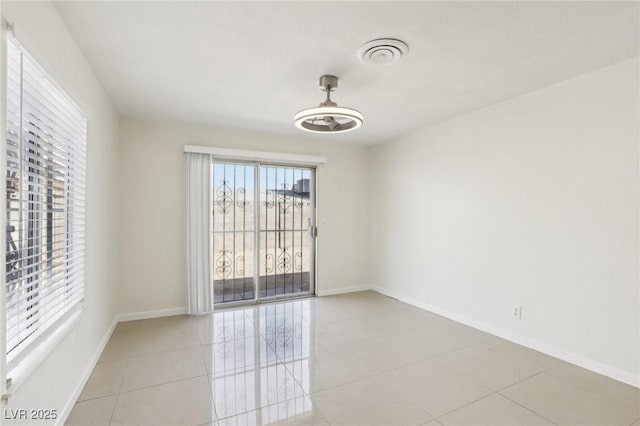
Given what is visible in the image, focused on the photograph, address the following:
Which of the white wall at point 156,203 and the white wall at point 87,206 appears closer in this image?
the white wall at point 87,206

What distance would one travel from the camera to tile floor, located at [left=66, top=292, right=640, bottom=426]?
204cm

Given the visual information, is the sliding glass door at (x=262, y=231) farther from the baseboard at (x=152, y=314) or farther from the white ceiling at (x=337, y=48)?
the white ceiling at (x=337, y=48)

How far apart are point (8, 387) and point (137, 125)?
10.8 ft

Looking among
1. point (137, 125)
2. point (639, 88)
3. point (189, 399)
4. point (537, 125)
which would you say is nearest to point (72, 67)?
A: point (137, 125)

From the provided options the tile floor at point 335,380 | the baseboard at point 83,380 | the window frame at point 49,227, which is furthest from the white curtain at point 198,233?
the window frame at point 49,227

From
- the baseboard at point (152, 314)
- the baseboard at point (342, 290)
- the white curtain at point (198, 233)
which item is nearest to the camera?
the baseboard at point (152, 314)

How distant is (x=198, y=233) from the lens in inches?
160

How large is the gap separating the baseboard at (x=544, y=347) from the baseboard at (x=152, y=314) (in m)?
3.19

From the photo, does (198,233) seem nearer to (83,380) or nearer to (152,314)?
(152,314)

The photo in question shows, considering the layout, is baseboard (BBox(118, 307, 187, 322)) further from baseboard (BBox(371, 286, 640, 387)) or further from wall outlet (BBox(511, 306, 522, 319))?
wall outlet (BBox(511, 306, 522, 319))

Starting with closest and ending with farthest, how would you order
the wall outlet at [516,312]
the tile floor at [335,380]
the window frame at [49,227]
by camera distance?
the window frame at [49,227] → the tile floor at [335,380] → the wall outlet at [516,312]

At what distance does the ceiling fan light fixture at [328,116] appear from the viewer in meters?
2.41

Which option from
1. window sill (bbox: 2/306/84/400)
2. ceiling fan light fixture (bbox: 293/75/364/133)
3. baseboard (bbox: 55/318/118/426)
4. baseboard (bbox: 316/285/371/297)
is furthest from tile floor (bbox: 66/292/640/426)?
ceiling fan light fixture (bbox: 293/75/364/133)

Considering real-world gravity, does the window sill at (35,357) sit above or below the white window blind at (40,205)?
below
